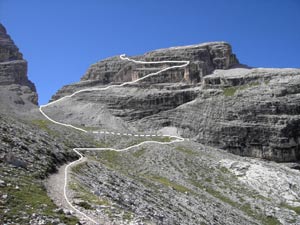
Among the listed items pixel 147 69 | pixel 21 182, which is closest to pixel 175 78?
pixel 147 69

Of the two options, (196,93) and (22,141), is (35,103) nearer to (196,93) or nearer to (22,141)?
(196,93)

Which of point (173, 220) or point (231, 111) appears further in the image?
point (231, 111)

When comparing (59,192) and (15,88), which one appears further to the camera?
(15,88)

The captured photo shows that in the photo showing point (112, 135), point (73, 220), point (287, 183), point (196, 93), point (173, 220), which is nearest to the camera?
point (73, 220)

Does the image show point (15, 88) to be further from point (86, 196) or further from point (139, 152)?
point (86, 196)

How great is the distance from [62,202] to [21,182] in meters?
2.89

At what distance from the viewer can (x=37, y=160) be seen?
34.8m

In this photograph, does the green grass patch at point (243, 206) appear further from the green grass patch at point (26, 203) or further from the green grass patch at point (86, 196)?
the green grass patch at point (26, 203)

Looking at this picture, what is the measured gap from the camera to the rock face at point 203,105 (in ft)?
416

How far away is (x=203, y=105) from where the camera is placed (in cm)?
13812

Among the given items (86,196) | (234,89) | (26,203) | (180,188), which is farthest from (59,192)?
(234,89)

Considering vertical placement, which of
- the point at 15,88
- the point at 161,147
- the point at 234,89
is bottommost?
the point at 161,147

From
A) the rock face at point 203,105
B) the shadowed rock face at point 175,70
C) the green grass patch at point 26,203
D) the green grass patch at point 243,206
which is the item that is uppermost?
the shadowed rock face at point 175,70

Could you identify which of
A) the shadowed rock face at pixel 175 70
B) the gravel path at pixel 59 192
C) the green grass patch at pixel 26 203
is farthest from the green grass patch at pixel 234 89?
the green grass patch at pixel 26 203
